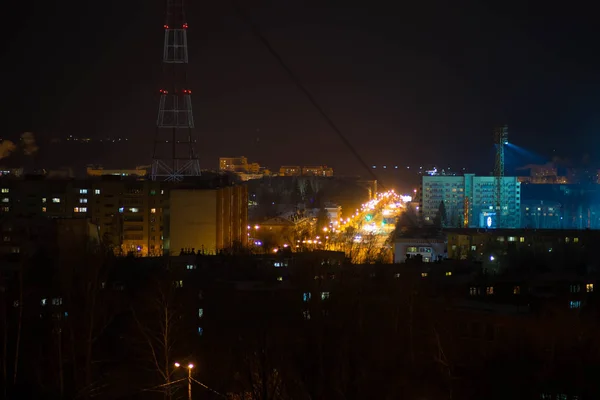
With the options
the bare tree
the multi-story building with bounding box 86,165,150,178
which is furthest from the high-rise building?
the bare tree

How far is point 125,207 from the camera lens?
462 inches

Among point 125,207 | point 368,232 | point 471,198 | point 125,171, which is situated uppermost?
point 125,171

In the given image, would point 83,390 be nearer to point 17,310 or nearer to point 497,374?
point 17,310

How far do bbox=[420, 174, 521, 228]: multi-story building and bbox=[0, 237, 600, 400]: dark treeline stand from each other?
43.8 ft

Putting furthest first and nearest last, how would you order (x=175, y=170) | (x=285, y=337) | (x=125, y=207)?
1. (x=175, y=170)
2. (x=125, y=207)
3. (x=285, y=337)

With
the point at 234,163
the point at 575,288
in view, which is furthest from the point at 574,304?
the point at 234,163

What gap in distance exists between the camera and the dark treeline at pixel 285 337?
184 inches

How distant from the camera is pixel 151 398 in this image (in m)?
4.64

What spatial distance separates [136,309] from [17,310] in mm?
844

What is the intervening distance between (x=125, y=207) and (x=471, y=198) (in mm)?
13361

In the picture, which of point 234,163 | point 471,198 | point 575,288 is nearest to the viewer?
point 575,288

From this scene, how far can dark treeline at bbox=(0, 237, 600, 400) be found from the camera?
4.68 metres

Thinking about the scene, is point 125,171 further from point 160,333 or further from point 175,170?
point 160,333

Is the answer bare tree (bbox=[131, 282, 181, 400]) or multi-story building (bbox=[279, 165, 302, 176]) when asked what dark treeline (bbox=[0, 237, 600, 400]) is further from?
multi-story building (bbox=[279, 165, 302, 176])
